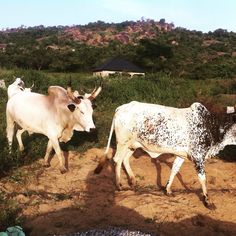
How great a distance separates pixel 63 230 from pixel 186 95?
1396 centimetres

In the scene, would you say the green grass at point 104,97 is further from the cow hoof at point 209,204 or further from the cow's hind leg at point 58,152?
the cow hoof at point 209,204

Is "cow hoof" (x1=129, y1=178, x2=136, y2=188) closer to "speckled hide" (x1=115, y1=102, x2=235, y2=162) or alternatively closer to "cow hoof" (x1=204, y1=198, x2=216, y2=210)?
"speckled hide" (x1=115, y1=102, x2=235, y2=162)

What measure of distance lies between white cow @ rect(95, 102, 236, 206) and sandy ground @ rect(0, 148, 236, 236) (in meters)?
0.47

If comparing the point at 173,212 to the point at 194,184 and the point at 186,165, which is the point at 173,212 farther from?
the point at 186,165

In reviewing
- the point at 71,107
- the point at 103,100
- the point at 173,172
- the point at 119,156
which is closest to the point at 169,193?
the point at 173,172

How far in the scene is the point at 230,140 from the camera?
27.5 feet

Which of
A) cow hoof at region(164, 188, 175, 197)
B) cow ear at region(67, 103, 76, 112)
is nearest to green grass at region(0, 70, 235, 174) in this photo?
cow ear at region(67, 103, 76, 112)

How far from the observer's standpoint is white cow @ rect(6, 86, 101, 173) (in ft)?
30.7

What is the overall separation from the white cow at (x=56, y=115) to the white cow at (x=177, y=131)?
966 mm

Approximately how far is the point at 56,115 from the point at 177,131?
104 inches

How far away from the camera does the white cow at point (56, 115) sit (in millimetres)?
9367

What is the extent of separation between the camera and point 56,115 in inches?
377

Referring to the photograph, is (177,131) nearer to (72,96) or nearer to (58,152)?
(72,96)

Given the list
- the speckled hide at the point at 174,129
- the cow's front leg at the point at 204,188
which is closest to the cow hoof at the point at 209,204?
the cow's front leg at the point at 204,188
